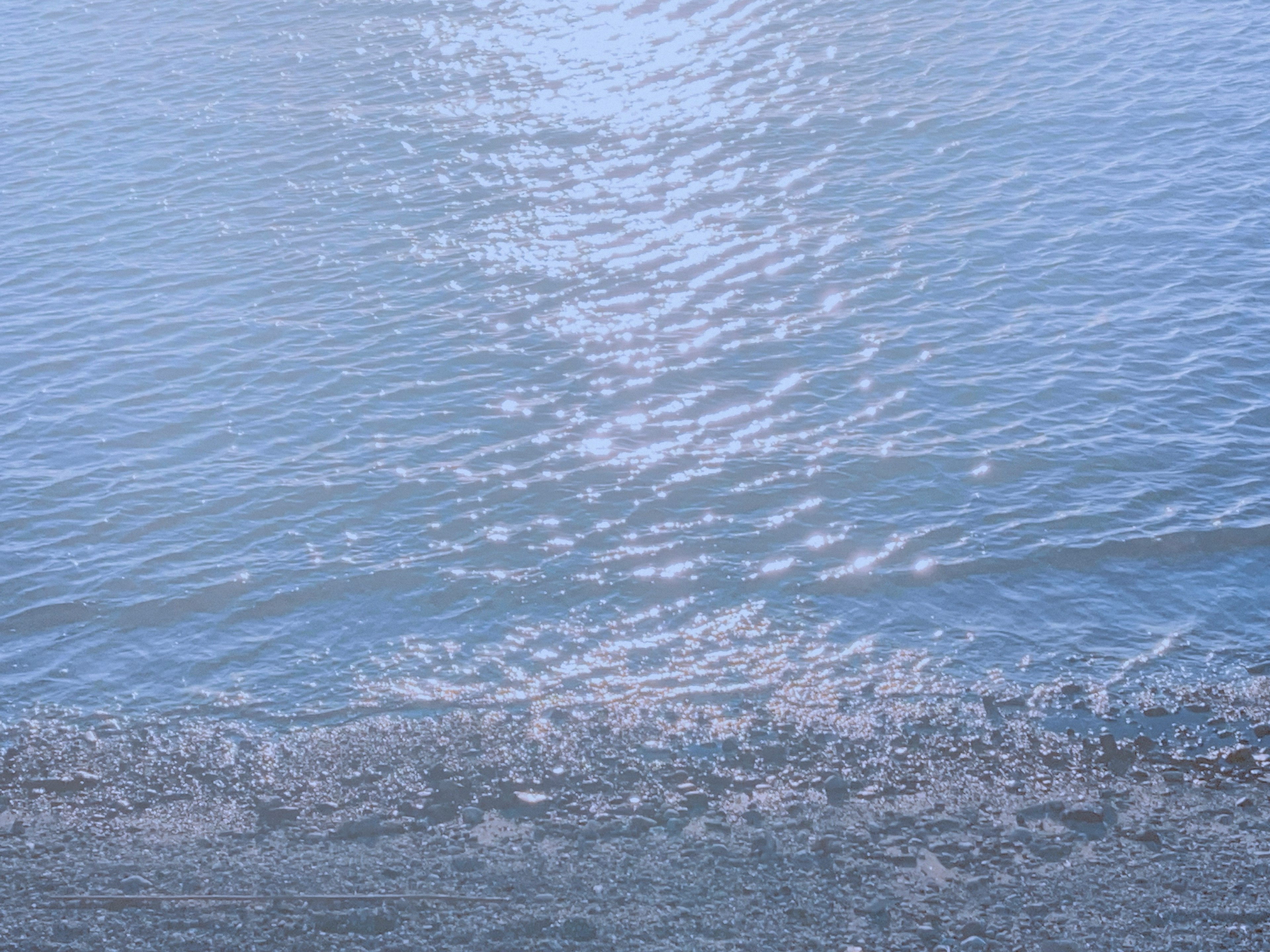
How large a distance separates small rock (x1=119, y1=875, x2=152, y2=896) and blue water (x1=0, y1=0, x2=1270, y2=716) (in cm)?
336

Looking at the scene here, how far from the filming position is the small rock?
44.8 ft

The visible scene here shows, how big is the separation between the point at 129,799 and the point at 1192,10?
36941mm

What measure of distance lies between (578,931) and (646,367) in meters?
12.9

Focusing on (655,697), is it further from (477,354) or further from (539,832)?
(477,354)

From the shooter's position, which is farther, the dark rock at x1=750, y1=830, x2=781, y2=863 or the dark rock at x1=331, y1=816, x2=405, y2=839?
the dark rock at x1=331, y1=816, x2=405, y2=839

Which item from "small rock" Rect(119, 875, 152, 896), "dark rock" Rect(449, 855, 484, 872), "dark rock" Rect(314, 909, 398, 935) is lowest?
"dark rock" Rect(449, 855, 484, 872)

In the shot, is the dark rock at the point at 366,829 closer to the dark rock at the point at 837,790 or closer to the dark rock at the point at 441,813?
the dark rock at the point at 441,813

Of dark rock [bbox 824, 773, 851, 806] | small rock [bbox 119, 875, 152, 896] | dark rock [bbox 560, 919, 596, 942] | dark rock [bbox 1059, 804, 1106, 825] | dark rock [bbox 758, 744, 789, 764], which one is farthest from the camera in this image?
dark rock [bbox 758, 744, 789, 764]

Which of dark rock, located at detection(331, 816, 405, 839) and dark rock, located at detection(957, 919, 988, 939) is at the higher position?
dark rock, located at detection(331, 816, 405, 839)

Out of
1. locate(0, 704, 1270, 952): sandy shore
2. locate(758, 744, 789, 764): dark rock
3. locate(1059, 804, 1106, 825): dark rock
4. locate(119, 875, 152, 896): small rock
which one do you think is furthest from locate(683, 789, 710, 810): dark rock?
locate(119, 875, 152, 896): small rock

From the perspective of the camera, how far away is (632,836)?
46.5 feet

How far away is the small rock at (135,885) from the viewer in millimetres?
13641

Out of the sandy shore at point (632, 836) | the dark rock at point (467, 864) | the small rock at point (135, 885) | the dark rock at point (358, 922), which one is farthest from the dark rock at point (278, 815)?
the dark rock at point (467, 864)

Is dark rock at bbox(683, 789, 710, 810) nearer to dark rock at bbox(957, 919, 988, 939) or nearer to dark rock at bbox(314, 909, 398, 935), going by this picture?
dark rock at bbox(957, 919, 988, 939)
